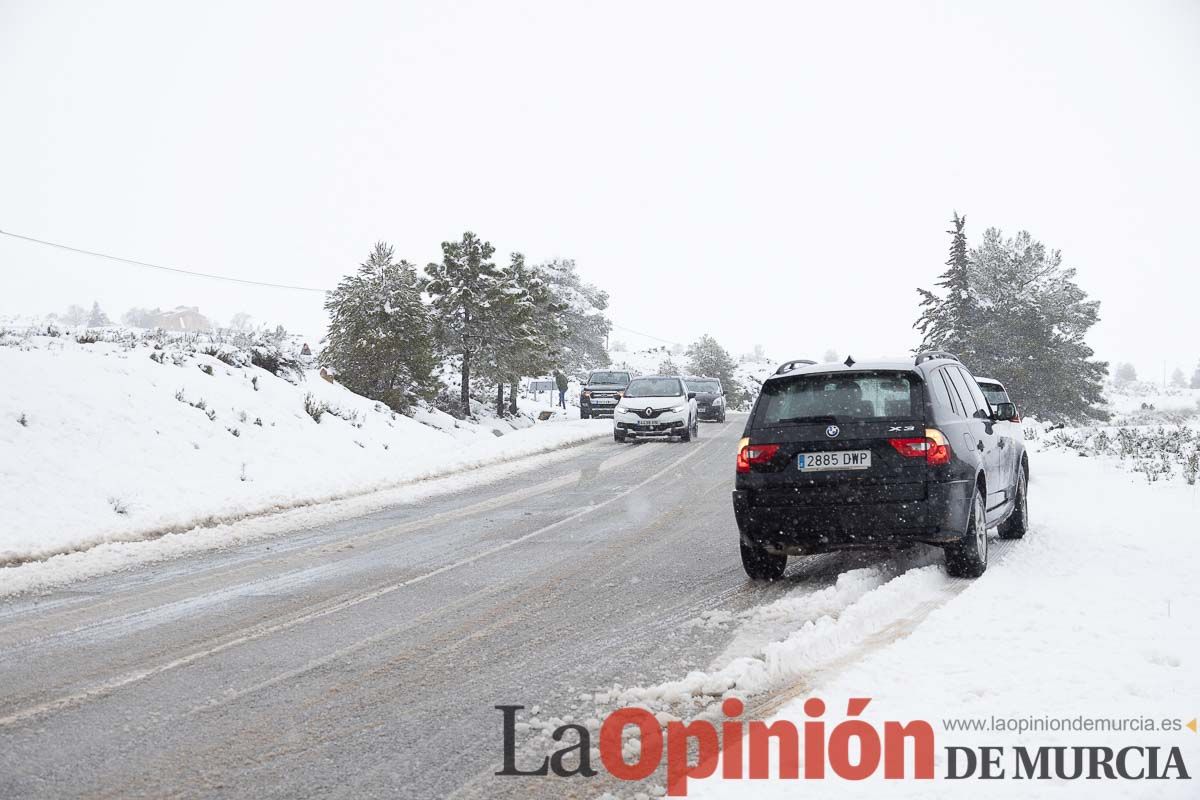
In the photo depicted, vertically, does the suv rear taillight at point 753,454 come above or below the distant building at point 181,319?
below

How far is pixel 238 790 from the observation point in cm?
332

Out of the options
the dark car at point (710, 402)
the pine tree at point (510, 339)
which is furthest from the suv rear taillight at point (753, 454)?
the pine tree at point (510, 339)

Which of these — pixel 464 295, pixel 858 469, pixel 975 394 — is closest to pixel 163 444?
Result: pixel 858 469

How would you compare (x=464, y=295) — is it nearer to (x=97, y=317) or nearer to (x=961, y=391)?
(x=961, y=391)

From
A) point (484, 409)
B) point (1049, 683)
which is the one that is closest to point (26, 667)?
point (1049, 683)

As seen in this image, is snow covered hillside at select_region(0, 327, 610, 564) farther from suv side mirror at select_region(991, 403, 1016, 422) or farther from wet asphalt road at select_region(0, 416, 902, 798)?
suv side mirror at select_region(991, 403, 1016, 422)

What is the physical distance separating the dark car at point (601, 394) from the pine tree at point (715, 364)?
41.6m

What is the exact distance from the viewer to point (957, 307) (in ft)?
145

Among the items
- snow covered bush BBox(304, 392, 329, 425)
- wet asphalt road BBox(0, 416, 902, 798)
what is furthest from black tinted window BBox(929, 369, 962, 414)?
snow covered bush BBox(304, 392, 329, 425)

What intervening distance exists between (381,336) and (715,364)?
179 ft

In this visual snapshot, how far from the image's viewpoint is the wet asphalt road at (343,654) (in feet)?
11.6

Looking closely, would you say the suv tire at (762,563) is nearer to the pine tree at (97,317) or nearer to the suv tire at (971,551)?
the suv tire at (971,551)

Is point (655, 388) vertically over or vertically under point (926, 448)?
over

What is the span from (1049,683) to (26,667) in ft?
18.1
